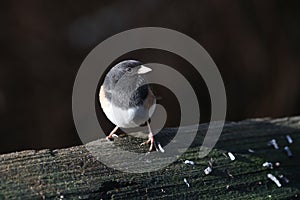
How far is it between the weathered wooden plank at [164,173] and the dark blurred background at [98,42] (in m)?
1.66

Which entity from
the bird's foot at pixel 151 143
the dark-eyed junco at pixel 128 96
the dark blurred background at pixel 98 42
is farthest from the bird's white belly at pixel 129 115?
the dark blurred background at pixel 98 42

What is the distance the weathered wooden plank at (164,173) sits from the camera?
1.61 m

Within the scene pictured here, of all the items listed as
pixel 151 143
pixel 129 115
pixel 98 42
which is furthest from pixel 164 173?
pixel 98 42

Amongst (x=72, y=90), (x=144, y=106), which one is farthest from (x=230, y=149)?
(x=72, y=90)

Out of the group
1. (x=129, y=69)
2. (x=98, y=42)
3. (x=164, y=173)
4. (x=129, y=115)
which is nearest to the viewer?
(x=164, y=173)

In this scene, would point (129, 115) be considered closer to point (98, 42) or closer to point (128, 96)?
point (128, 96)

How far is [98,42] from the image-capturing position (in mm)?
3664

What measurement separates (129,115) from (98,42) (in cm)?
175

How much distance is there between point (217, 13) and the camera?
3.66m

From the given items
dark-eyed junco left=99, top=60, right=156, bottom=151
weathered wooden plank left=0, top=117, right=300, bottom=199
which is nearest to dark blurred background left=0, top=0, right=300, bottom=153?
dark-eyed junco left=99, top=60, right=156, bottom=151

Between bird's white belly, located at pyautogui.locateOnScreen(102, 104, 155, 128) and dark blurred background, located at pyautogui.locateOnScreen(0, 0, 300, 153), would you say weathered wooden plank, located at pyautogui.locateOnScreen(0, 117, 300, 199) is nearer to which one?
bird's white belly, located at pyautogui.locateOnScreen(102, 104, 155, 128)

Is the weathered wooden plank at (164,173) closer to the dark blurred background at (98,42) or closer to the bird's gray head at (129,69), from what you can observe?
the bird's gray head at (129,69)

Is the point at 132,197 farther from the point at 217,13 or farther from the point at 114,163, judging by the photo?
the point at 217,13

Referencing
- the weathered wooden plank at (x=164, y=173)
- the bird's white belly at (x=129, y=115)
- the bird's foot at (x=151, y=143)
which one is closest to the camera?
the weathered wooden plank at (x=164, y=173)
